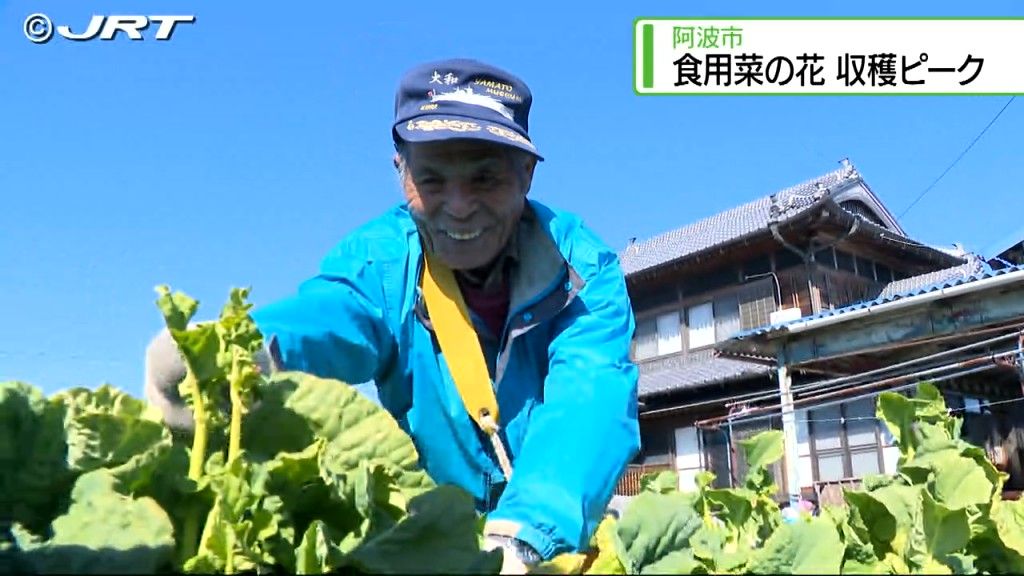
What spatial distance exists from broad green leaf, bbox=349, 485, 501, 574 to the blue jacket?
456 mm

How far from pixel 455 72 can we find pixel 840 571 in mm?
1081

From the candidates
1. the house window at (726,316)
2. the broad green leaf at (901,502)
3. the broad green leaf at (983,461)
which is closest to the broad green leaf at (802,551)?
the broad green leaf at (901,502)

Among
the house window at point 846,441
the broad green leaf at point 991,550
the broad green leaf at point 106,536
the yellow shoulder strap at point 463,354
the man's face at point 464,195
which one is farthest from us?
the house window at point 846,441

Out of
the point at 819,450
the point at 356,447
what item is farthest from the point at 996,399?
the point at 356,447

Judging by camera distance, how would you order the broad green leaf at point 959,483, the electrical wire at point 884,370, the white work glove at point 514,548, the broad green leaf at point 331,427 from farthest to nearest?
the electrical wire at point 884,370 → the broad green leaf at point 959,483 → the white work glove at point 514,548 → the broad green leaf at point 331,427

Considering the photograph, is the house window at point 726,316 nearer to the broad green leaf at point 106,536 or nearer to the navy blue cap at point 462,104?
the navy blue cap at point 462,104

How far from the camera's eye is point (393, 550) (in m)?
0.57

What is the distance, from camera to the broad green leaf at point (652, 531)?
78 centimetres

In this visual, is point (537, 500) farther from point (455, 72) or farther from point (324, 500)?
point (455, 72)

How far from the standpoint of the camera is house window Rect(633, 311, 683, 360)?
1551 cm

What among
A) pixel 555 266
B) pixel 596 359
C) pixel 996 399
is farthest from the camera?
pixel 996 399

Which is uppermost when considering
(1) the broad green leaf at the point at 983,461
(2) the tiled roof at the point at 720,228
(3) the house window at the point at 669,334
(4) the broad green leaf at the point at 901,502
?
(2) the tiled roof at the point at 720,228

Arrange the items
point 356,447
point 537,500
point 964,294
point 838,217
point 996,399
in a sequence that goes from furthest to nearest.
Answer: point 838,217 < point 996,399 < point 964,294 < point 537,500 < point 356,447

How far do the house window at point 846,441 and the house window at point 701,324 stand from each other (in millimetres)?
2671
